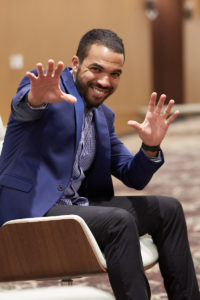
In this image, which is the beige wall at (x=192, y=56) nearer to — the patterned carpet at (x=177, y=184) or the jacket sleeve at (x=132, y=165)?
the patterned carpet at (x=177, y=184)

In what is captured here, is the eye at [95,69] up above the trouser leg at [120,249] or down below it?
above

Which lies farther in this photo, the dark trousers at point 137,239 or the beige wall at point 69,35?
the beige wall at point 69,35

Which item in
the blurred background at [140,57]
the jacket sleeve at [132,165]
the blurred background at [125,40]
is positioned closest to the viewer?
the jacket sleeve at [132,165]

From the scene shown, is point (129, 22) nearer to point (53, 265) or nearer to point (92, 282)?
point (92, 282)

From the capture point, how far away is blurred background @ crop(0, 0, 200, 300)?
6098 mm

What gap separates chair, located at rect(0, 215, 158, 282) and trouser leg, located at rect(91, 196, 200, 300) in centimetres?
13

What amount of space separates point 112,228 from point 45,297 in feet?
1.13

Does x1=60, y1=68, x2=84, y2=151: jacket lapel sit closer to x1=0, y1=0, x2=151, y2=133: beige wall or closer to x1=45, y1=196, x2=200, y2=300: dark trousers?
x1=45, y1=196, x2=200, y2=300: dark trousers

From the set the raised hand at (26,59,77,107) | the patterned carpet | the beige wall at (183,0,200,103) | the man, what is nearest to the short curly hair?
the man

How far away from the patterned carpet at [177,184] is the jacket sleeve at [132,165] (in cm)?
72

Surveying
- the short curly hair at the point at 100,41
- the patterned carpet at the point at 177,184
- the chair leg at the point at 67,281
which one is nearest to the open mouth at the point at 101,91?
the short curly hair at the point at 100,41

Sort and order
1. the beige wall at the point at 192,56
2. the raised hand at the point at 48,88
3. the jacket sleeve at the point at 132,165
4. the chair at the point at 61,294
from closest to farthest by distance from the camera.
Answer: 1. the chair at the point at 61,294
2. the raised hand at the point at 48,88
3. the jacket sleeve at the point at 132,165
4. the beige wall at the point at 192,56

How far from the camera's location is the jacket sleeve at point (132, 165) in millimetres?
2462

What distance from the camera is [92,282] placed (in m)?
3.23
